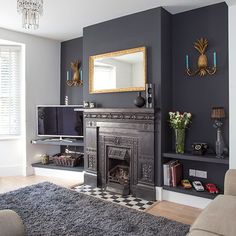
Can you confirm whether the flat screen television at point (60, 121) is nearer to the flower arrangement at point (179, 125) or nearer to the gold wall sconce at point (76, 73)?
the gold wall sconce at point (76, 73)

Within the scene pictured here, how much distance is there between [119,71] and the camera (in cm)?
362

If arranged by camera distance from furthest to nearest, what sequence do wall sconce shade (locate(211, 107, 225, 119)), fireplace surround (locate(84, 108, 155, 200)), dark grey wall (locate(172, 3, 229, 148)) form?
fireplace surround (locate(84, 108, 155, 200)) < dark grey wall (locate(172, 3, 229, 148)) < wall sconce shade (locate(211, 107, 225, 119))

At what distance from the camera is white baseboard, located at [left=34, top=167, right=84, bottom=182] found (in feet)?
13.9

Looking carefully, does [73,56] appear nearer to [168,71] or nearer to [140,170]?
[168,71]

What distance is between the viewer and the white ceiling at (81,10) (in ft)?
10.2

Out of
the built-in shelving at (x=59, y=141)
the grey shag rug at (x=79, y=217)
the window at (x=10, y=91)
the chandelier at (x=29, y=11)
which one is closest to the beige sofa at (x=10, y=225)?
the grey shag rug at (x=79, y=217)

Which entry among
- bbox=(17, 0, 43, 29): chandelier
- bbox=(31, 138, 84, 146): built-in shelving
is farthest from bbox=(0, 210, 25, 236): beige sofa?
bbox=(31, 138, 84, 146): built-in shelving

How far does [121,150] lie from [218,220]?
210 cm

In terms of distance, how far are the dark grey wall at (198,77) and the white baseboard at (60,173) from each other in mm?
1994

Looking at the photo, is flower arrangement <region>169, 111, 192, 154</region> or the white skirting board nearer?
the white skirting board

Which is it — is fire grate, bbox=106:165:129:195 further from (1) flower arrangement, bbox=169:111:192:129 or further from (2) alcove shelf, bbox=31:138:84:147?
(1) flower arrangement, bbox=169:111:192:129

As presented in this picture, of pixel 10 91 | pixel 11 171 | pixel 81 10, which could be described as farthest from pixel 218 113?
→ pixel 11 171

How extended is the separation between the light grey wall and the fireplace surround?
4.21 feet

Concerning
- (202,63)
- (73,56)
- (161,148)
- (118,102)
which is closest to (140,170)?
(161,148)
